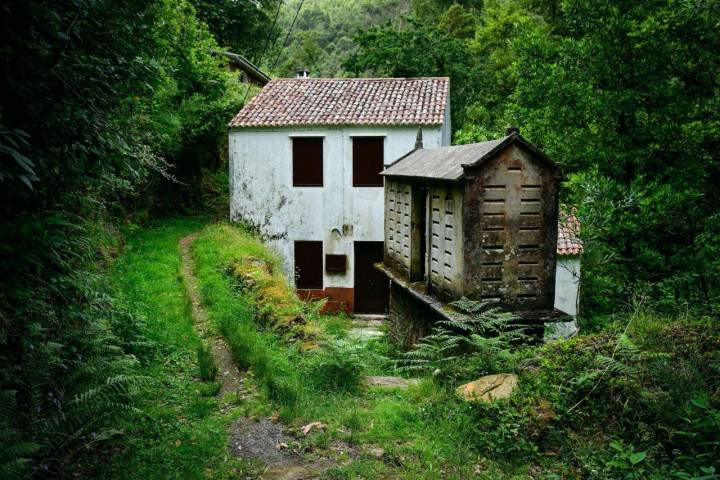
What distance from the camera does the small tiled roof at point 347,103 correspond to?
1642 cm

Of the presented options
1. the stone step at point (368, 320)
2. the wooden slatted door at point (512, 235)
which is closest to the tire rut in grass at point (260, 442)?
the wooden slatted door at point (512, 235)

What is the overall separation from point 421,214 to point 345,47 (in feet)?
151

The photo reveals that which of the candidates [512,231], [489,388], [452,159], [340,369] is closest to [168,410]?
[340,369]

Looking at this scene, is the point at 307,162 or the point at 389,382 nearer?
the point at 389,382

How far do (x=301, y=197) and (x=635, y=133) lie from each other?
10.3m

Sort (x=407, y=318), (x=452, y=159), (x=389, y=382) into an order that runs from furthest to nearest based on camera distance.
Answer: (x=407, y=318) < (x=452, y=159) < (x=389, y=382)

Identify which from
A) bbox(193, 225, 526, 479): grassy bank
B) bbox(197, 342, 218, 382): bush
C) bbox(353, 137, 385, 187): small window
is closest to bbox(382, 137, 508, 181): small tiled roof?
bbox(193, 225, 526, 479): grassy bank

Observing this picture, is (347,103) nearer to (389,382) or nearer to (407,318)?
(407,318)

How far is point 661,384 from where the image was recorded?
15.4 feet

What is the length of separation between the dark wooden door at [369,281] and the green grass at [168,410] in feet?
24.3

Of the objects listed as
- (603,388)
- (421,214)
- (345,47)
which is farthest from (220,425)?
(345,47)

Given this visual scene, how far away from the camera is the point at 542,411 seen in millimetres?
4816

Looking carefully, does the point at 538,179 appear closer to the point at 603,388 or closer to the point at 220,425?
the point at 603,388

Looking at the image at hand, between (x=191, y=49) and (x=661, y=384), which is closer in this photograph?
(x=661, y=384)
